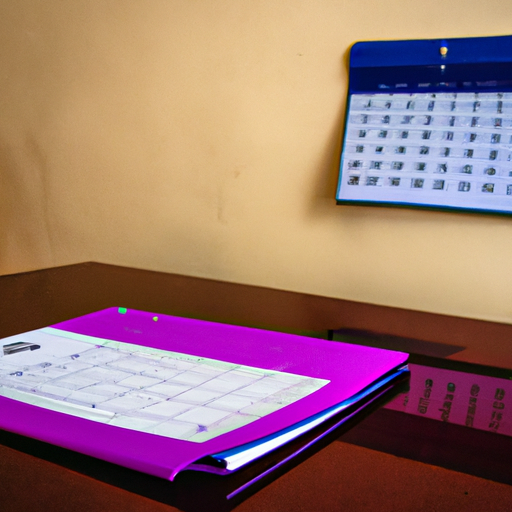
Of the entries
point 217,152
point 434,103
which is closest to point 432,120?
point 434,103

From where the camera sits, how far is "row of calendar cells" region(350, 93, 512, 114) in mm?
1030

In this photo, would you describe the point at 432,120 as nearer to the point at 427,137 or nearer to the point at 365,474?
the point at 427,137

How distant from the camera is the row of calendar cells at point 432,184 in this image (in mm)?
1030

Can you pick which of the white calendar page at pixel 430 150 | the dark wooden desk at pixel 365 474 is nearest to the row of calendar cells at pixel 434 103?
the white calendar page at pixel 430 150

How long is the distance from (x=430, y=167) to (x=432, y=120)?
0.27 feet

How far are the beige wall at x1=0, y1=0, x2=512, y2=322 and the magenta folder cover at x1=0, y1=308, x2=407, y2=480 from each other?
1.42 feet

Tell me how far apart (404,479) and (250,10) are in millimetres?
1023

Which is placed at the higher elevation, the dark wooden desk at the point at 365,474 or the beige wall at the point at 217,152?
the beige wall at the point at 217,152

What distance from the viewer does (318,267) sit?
1.25 metres

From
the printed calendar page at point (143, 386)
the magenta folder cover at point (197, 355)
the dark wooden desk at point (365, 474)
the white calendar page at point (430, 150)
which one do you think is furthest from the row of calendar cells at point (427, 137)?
the printed calendar page at point (143, 386)

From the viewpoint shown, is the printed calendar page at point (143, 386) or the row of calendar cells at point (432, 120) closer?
the printed calendar page at point (143, 386)

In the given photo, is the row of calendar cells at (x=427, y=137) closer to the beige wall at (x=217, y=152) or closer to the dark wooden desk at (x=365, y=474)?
the beige wall at (x=217, y=152)

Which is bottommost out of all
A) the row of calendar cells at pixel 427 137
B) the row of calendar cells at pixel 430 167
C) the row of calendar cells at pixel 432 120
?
the row of calendar cells at pixel 430 167

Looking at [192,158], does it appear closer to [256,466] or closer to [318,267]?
[318,267]
